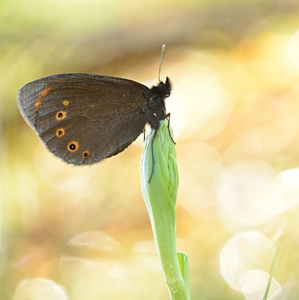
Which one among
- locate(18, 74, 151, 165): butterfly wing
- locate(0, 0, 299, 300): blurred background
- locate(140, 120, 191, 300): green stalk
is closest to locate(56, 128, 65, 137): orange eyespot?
locate(18, 74, 151, 165): butterfly wing

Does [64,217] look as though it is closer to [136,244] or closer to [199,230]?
[136,244]

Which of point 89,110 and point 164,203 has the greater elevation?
point 89,110

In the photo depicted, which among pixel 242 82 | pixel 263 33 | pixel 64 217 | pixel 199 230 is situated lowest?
pixel 199 230

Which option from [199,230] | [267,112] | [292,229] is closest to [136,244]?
[199,230]

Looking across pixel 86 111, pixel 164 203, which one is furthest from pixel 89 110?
pixel 164 203

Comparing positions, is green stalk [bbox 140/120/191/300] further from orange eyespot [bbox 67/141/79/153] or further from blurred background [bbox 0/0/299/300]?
blurred background [bbox 0/0/299/300]

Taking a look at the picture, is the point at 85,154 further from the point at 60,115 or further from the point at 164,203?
the point at 164,203
